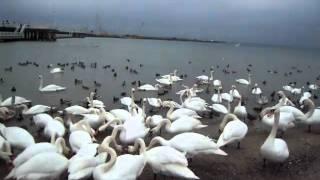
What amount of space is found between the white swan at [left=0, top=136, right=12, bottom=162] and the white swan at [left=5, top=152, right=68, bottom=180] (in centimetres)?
118

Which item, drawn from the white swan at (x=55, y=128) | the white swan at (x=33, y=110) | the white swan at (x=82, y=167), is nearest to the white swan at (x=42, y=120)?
the white swan at (x=55, y=128)

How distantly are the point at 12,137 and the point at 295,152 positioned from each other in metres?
7.06

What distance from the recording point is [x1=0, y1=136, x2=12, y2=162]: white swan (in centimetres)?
931

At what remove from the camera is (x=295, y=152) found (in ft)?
38.5

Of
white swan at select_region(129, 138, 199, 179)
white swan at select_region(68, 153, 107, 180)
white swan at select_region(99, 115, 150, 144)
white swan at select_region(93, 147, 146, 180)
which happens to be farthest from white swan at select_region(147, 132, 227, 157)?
white swan at select_region(68, 153, 107, 180)

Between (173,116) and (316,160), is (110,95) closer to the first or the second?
(173,116)

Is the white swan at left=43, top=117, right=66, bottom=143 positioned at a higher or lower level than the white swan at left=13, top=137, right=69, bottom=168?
lower

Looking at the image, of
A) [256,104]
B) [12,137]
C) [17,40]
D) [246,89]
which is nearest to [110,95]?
[256,104]

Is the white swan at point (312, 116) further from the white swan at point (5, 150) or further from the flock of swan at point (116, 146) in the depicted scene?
the white swan at point (5, 150)

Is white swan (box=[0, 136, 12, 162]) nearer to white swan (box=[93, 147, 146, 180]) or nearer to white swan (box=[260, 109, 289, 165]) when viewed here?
white swan (box=[93, 147, 146, 180])

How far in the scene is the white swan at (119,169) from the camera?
26.1 ft

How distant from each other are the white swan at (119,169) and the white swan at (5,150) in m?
2.29

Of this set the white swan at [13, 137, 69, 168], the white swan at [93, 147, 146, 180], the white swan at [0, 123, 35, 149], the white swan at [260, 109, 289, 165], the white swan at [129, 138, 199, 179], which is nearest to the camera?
the white swan at [93, 147, 146, 180]

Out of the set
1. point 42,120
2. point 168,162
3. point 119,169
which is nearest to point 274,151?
point 168,162
